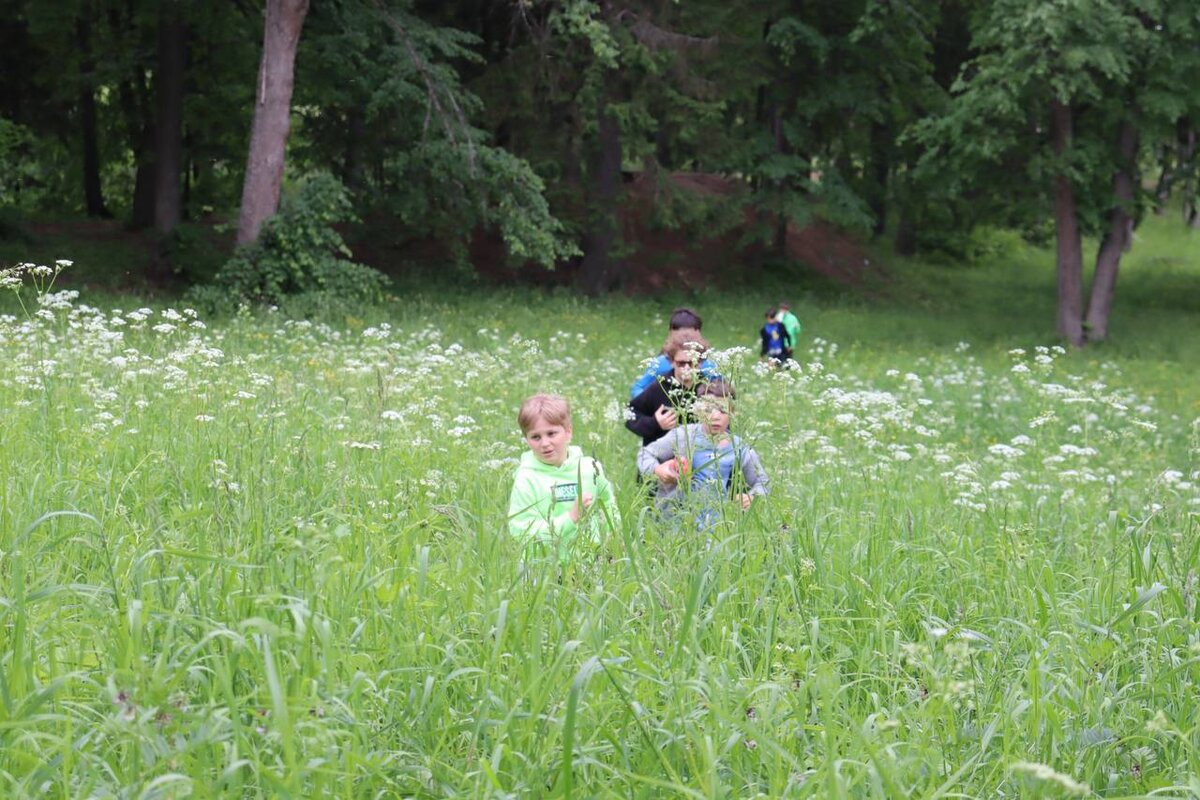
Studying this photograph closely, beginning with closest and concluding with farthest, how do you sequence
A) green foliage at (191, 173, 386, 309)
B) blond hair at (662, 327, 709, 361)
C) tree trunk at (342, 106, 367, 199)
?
1. blond hair at (662, 327, 709, 361)
2. green foliage at (191, 173, 386, 309)
3. tree trunk at (342, 106, 367, 199)

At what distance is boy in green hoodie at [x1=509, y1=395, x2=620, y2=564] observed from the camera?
4.68 meters

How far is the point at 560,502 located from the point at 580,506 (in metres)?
0.41

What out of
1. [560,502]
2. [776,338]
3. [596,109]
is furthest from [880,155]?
[560,502]

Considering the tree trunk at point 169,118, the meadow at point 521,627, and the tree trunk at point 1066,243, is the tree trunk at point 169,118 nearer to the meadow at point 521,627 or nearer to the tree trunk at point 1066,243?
the tree trunk at point 1066,243

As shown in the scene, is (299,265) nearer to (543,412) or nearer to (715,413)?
(543,412)

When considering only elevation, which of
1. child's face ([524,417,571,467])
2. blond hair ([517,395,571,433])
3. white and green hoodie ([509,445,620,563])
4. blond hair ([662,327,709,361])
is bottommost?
white and green hoodie ([509,445,620,563])

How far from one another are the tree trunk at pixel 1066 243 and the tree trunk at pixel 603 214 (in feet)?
30.6

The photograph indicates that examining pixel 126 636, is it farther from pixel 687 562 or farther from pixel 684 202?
pixel 684 202

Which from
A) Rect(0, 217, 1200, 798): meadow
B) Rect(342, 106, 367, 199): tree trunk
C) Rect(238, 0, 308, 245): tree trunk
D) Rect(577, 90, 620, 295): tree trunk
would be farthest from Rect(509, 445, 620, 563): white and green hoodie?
Rect(577, 90, 620, 295): tree trunk

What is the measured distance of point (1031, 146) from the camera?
87.0ft

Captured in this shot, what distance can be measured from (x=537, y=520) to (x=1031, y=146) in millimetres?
24342

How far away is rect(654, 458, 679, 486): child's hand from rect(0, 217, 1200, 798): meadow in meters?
0.21

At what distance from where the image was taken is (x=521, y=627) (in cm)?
358

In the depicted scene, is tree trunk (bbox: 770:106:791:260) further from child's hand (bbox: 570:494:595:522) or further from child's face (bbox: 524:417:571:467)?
child's hand (bbox: 570:494:595:522)
